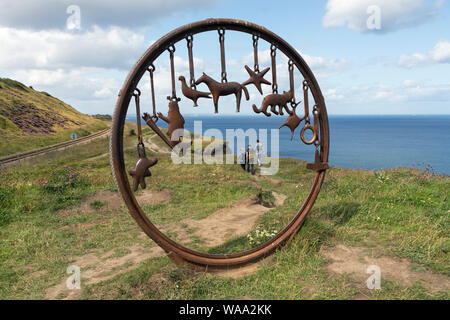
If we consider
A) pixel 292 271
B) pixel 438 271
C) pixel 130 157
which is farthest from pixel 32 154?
pixel 438 271

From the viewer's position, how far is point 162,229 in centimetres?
743

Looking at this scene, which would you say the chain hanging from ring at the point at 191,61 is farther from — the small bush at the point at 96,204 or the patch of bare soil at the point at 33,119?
the patch of bare soil at the point at 33,119

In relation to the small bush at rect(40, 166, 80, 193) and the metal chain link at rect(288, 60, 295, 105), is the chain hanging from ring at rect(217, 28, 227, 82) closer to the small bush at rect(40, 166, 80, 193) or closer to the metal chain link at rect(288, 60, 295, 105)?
A: the metal chain link at rect(288, 60, 295, 105)

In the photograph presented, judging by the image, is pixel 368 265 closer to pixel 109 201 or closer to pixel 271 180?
pixel 109 201

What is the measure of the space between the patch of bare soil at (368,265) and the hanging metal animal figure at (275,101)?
105 inches

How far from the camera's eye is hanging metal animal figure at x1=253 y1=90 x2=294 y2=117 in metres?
5.43

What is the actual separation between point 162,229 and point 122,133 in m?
3.42

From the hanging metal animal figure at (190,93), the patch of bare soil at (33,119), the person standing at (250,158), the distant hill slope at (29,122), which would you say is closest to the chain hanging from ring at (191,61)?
the hanging metal animal figure at (190,93)

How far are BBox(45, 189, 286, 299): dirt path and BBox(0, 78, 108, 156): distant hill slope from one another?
59.1 feet

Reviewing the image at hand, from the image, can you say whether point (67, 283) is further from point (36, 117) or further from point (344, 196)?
point (36, 117)

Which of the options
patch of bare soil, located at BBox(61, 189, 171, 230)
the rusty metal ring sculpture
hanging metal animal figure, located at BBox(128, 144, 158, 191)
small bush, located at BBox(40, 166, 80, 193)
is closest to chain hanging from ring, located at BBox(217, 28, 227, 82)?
the rusty metal ring sculpture

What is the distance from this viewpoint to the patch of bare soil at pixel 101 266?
15.5ft

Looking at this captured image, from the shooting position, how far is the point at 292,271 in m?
4.91
